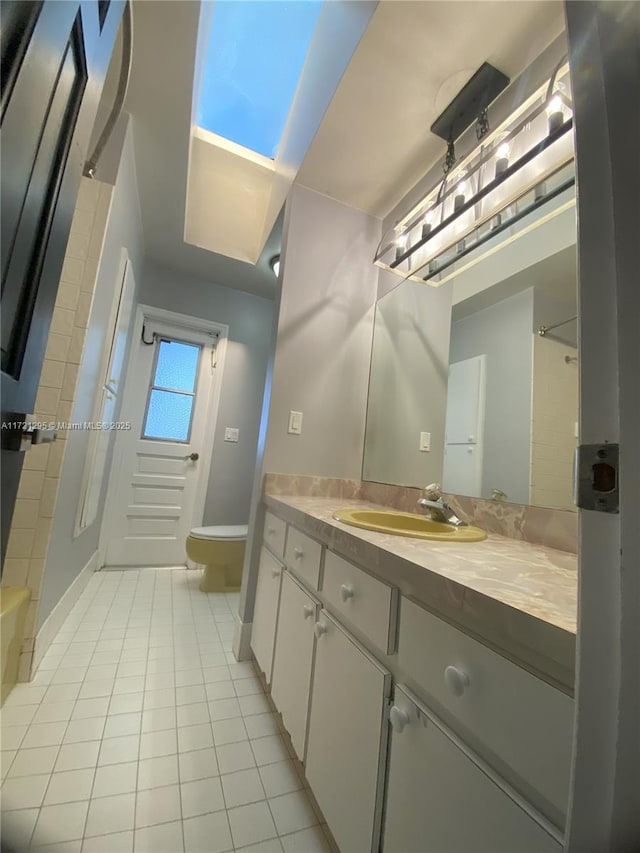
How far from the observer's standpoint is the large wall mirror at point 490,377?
103 cm

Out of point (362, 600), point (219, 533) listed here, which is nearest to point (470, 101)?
point (362, 600)

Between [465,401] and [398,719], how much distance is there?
1.07 metres

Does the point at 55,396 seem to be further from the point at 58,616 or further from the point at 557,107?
the point at 557,107

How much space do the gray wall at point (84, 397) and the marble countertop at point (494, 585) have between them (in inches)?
54.6

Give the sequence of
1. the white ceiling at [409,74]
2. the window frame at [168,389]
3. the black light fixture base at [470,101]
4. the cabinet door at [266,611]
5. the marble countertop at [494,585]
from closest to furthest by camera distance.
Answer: the marble countertop at [494,585] → the white ceiling at [409,74] → the black light fixture base at [470,101] → the cabinet door at [266,611] → the window frame at [168,389]

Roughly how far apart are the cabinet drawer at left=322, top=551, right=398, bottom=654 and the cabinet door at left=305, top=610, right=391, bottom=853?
0.05 meters

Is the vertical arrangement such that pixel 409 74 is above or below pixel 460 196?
above

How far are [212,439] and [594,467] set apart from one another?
9.83 feet

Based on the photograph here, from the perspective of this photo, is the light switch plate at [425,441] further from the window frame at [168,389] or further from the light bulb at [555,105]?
the window frame at [168,389]

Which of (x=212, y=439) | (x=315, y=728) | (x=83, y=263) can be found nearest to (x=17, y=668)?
(x=315, y=728)

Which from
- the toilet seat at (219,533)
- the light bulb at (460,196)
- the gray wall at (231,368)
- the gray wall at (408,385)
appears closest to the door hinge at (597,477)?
the gray wall at (408,385)

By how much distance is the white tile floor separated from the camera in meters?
0.87

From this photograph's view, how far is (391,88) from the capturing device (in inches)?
51.4

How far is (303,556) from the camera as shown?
3.76ft
